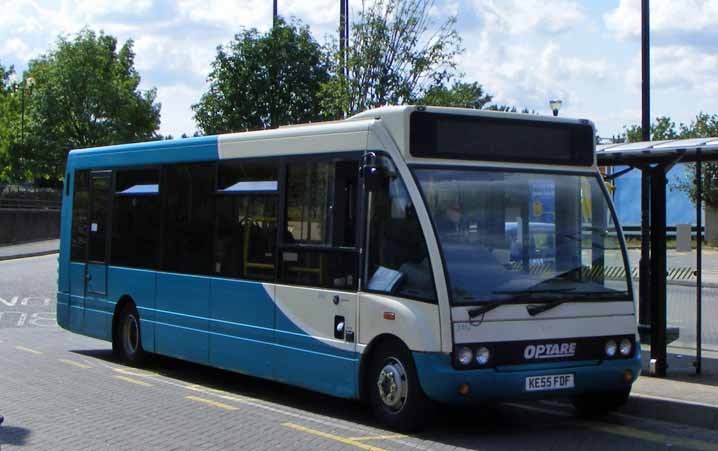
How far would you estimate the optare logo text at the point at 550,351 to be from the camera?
878 cm

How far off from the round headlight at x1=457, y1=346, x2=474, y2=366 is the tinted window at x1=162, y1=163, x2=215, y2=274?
4.23 metres

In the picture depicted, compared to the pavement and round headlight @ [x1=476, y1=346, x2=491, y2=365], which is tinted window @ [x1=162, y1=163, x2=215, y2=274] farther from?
the pavement

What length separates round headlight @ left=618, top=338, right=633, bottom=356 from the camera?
9266 millimetres

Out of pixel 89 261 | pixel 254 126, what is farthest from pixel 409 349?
pixel 254 126

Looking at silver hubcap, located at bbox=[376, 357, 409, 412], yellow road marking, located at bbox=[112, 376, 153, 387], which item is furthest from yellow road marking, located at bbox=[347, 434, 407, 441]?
yellow road marking, located at bbox=[112, 376, 153, 387]

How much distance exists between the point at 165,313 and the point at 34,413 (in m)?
3.01

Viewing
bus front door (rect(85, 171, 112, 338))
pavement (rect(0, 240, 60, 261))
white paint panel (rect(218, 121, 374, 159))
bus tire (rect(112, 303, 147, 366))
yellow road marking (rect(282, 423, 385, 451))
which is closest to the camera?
yellow road marking (rect(282, 423, 385, 451))

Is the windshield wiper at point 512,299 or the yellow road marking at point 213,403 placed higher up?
the windshield wiper at point 512,299

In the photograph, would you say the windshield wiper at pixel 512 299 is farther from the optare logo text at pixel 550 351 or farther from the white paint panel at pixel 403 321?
the optare logo text at pixel 550 351

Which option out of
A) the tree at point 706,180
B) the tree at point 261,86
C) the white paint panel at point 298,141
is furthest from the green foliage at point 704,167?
the white paint panel at point 298,141

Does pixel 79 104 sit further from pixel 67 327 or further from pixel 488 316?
pixel 488 316

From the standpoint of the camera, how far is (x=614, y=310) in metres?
9.28

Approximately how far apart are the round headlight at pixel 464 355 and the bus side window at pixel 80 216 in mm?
7836

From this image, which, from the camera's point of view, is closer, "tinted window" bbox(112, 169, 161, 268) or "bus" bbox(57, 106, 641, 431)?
"bus" bbox(57, 106, 641, 431)
